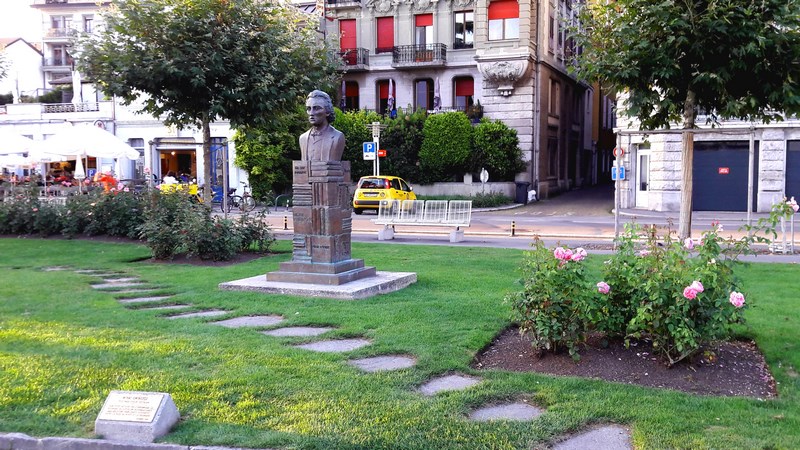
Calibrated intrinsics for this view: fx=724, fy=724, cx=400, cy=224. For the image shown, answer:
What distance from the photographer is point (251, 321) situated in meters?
8.29

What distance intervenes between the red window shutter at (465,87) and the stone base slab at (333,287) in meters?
29.2

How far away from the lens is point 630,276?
6.15 metres

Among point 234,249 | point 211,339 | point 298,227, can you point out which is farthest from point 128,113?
point 211,339

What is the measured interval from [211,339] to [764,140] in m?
26.8

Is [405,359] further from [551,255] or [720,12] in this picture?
[720,12]

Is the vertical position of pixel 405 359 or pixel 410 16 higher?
pixel 410 16

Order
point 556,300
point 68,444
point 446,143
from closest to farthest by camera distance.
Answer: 1. point 68,444
2. point 556,300
3. point 446,143

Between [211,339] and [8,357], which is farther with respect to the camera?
[211,339]

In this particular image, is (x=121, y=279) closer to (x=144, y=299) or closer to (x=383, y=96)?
(x=144, y=299)

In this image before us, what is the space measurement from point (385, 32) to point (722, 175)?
1968cm

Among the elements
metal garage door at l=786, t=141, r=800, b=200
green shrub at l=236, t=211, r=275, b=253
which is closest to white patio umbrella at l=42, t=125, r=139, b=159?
green shrub at l=236, t=211, r=275, b=253

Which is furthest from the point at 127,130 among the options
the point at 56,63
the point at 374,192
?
the point at 56,63

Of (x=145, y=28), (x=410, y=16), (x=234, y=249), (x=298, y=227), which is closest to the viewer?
(x=298, y=227)

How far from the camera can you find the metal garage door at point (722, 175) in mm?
29406
